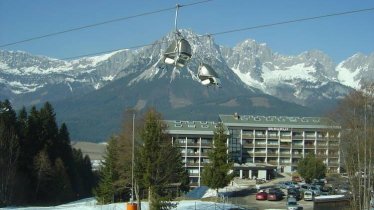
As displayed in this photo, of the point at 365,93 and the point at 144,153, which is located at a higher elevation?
the point at 365,93

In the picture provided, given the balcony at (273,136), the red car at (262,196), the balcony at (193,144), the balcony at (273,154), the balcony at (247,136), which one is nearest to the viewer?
the red car at (262,196)

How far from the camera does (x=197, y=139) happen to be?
131375 millimetres

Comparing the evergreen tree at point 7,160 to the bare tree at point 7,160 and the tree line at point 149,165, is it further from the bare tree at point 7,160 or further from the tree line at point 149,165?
the tree line at point 149,165

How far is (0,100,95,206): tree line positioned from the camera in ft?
221

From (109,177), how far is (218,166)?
11373mm

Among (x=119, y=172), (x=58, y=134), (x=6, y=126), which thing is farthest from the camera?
(x=58, y=134)

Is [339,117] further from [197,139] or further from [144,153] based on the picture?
[197,139]

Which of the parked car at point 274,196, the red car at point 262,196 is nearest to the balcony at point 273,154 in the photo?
the parked car at point 274,196

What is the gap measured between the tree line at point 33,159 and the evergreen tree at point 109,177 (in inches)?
379

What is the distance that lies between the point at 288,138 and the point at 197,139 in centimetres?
2242

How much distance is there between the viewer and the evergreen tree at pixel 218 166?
2506 inches

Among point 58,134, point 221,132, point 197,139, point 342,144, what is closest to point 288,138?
point 197,139

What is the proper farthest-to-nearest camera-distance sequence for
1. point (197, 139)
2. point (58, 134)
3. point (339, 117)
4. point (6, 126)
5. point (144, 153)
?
point (197, 139), point (58, 134), point (6, 126), point (339, 117), point (144, 153)

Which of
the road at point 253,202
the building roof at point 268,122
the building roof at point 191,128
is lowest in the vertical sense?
the road at point 253,202
